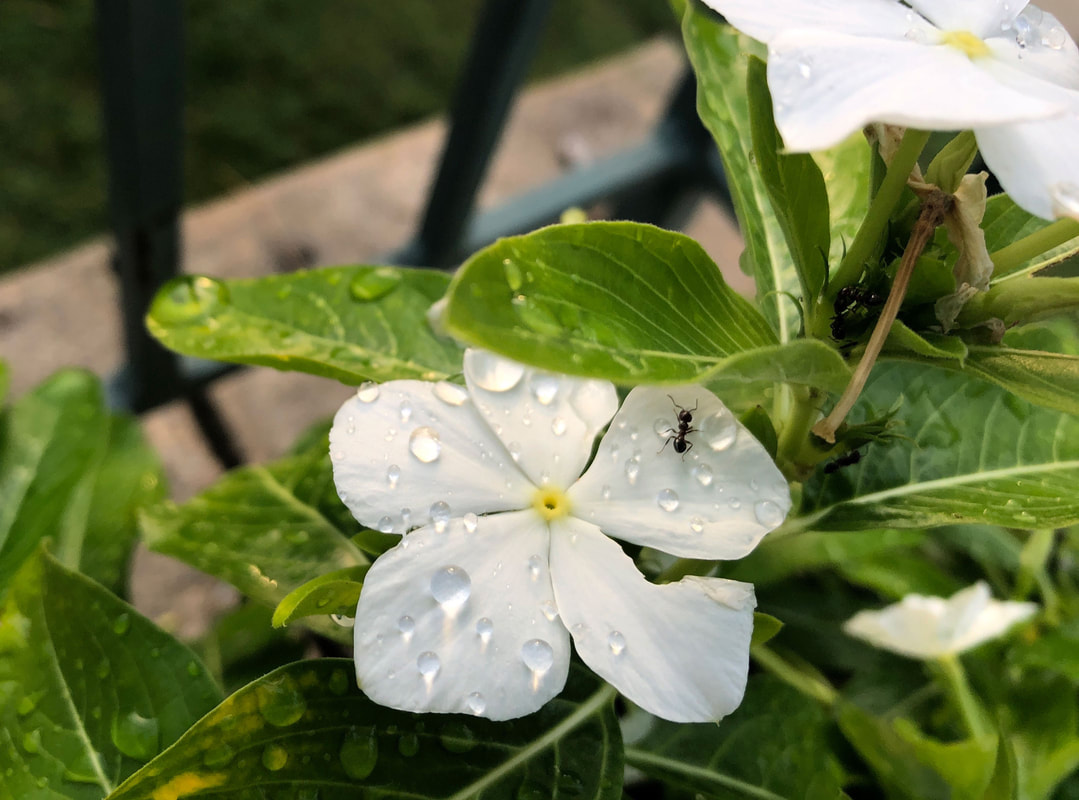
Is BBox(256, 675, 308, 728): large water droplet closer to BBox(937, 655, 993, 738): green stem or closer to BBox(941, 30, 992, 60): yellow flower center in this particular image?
BBox(941, 30, 992, 60): yellow flower center

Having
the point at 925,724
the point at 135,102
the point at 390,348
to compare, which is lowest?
the point at 925,724

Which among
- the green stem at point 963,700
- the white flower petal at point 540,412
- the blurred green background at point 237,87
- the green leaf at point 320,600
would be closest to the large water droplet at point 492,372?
the white flower petal at point 540,412

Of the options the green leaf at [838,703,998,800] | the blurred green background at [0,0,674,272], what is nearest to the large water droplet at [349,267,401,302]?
the green leaf at [838,703,998,800]

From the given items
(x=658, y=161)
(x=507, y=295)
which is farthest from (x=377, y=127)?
(x=507, y=295)

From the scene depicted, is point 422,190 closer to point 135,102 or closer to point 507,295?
point 135,102

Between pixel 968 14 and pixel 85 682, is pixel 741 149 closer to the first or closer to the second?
pixel 968 14

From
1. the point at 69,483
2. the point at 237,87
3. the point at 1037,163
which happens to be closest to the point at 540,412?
the point at 1037,163

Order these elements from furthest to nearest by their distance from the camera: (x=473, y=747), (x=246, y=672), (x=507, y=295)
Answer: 1. (x=246, y=672)
2. (x=473, y=747)
3. (x=507, y=295)
